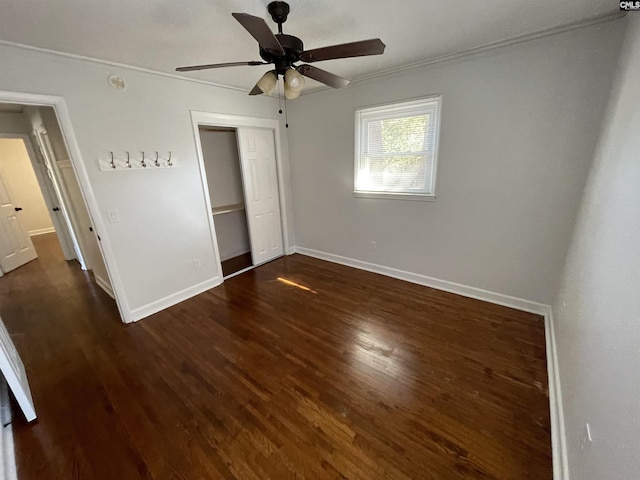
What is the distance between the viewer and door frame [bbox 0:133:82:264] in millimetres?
3983

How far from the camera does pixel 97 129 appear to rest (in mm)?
2344

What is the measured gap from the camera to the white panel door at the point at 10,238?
4070 millimetres

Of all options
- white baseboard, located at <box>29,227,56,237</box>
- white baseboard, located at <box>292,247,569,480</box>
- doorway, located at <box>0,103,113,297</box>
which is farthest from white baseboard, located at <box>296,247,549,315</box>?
white baseboard, located at <box>29,227,56,237</box>

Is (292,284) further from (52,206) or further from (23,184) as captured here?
(23,184)

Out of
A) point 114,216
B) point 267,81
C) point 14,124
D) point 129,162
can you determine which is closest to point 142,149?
point 129,162

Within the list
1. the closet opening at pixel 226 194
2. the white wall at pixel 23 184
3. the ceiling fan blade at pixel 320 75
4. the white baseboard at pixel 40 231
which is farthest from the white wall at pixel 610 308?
the white baseboard at pixel 40 231

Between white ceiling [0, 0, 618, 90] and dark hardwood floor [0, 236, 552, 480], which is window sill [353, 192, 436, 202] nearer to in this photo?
dark hardwood floor [0, 236, 552, 480]

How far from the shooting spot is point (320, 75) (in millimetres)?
1776

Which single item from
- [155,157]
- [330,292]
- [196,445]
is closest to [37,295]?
[155,157]

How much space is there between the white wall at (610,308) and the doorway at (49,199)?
406 centimetres

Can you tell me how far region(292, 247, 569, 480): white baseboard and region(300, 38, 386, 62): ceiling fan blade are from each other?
2399mm

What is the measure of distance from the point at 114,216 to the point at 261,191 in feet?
6.20

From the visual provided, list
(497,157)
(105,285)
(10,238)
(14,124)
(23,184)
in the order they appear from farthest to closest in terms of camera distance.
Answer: (23,184) < (10,238) < (14,124) < (105,285) < (497,157)

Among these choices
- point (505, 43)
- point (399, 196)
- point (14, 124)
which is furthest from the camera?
point (14, 124)
